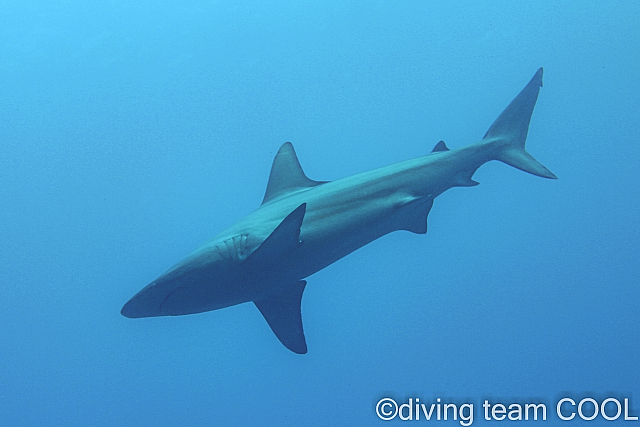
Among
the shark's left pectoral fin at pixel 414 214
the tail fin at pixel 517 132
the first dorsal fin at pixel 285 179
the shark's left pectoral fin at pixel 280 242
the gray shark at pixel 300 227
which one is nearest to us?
the shark's left pectoral fin at pixel 280 242

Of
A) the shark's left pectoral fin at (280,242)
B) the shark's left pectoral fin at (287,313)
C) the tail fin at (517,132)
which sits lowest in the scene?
the shark's left pectoral fin at (287,313)

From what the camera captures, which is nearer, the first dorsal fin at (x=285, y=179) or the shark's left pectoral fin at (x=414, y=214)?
the shark's left pectoral fin at (x=414, y=214)

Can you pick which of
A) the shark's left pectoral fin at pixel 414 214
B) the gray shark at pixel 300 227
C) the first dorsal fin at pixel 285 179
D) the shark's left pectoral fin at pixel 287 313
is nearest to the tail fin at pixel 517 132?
the gray shark at pixel 300 227

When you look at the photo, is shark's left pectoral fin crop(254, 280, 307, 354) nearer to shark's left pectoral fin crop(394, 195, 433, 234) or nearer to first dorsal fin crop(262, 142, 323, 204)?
first dorsal fin crop(262, 142, 323, 204)

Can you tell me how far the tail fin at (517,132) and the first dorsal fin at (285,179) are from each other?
219 centimetres

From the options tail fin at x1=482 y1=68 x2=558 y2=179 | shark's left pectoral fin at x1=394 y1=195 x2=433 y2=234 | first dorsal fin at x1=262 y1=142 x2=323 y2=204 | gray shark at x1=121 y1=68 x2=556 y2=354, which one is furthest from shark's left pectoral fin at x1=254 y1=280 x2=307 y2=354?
tail fin at x1=482 y1=68 x2=558 y2=179

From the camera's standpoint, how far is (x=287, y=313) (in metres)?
5.50

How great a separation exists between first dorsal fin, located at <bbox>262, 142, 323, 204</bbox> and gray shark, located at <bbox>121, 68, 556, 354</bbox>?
0.04 feet

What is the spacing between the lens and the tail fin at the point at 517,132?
592cm

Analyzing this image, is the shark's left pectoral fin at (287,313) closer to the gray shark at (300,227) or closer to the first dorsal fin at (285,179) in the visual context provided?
the gray shark at (300,227)

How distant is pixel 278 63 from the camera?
28812 mm

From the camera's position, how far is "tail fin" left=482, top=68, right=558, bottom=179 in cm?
592

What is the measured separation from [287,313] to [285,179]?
145 cm

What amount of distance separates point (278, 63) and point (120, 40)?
8.66 metres
